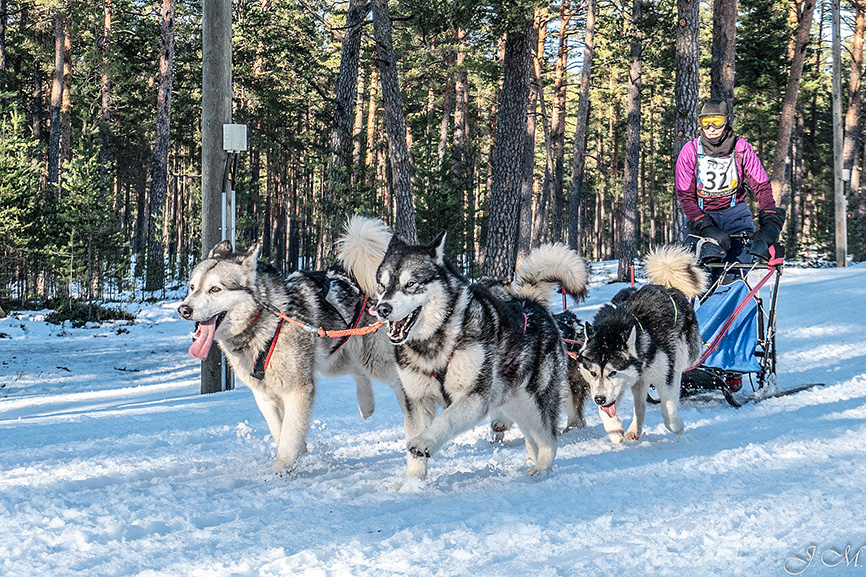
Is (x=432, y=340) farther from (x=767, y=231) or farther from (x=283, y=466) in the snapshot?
(x=767, y=231)

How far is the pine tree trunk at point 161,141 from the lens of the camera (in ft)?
75.1

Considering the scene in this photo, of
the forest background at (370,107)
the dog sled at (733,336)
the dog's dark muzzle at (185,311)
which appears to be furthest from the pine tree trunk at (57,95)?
the dog sled at (733,336)

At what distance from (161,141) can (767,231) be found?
72.3 feet

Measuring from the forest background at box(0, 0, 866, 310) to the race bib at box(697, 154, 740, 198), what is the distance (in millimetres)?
6364

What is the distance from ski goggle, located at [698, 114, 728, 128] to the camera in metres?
6.43

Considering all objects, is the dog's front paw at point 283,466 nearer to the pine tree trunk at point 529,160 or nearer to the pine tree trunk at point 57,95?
the pine tree trunk at point 529,160

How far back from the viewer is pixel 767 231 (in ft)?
20.9

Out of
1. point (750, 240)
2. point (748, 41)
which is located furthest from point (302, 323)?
point (748, 41)

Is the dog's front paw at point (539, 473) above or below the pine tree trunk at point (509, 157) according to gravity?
below

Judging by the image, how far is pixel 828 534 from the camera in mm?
3080

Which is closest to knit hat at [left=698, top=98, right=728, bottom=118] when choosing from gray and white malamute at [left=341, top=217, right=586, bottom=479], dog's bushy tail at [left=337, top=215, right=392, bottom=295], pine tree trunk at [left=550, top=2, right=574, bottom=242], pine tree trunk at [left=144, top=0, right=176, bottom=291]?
gray and white malamute at [left=341, top=217, right=586, bottom=479]

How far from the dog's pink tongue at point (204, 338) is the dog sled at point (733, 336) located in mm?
4347

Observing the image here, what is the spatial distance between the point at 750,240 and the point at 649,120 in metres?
49.3

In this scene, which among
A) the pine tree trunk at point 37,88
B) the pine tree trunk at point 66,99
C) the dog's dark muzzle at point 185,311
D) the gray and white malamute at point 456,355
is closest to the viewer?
the gray and white malamute at point 456,355
